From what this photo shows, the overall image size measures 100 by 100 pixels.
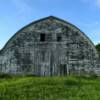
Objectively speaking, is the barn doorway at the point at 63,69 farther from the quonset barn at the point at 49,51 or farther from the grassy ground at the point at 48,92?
the grassy ground at the point at 48,92

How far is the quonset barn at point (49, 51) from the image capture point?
2902 cm

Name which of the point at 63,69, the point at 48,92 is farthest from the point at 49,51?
the point at 48,92

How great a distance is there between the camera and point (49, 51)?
96.1 ft

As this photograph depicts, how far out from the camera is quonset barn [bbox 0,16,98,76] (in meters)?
29.0

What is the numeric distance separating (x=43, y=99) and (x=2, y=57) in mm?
16207

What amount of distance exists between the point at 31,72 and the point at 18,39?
9.79 ft

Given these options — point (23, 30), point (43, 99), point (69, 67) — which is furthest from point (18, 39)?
point (43, 99)

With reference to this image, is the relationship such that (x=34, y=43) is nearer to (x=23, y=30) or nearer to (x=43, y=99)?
(x=23, y=30)

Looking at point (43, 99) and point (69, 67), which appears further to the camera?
point (69, 67)

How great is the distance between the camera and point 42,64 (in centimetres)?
2922

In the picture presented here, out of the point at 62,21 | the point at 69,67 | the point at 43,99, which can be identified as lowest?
the point at 43,99

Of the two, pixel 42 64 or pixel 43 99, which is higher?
pixel 42 64

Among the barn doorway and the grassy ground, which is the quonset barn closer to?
the barn doorway

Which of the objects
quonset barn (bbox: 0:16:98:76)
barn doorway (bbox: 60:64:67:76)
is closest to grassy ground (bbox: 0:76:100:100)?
barn doorway (bbox: 60:64:67:76)
